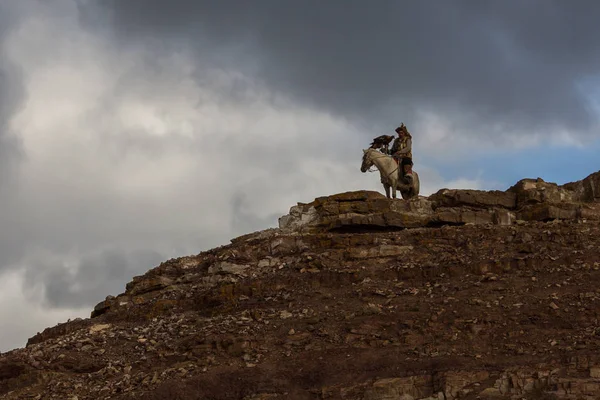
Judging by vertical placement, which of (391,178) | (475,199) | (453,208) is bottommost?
(453,208)

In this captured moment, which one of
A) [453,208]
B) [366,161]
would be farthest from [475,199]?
[366,161]

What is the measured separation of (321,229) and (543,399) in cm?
1414

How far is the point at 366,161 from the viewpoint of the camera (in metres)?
40.0

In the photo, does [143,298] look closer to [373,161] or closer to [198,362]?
[198,362]

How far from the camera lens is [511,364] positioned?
82.2 ft

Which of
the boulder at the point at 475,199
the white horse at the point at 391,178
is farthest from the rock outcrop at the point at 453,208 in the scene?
the white horse at the point at 391,178

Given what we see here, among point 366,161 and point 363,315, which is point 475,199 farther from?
point 363,315

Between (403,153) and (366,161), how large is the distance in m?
1.52

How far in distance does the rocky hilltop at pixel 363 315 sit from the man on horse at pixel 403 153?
2.61 meters

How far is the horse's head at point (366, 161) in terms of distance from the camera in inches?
1572

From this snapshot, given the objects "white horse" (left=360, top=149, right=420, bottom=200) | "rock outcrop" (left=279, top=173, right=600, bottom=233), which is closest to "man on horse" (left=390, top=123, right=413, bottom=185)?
"white horse" (left=360, top=149, right=420, bottom=200)

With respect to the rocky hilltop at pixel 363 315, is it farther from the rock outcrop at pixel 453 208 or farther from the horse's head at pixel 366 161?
the horse's head at pixel 366 161

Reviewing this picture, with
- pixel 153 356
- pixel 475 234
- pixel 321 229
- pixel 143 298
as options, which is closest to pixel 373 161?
pixel 321 229

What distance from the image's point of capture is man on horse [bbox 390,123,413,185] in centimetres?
3950
